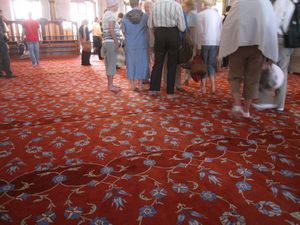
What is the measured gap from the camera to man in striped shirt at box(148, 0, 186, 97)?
3.40 m

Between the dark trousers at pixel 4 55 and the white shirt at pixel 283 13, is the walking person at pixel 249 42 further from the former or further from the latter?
the dark trousers at pixel 4 55

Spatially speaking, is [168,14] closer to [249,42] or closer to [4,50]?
[249,42]

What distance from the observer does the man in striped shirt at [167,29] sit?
3.40 m

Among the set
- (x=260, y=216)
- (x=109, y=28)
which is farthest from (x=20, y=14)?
(x=260, y=216)

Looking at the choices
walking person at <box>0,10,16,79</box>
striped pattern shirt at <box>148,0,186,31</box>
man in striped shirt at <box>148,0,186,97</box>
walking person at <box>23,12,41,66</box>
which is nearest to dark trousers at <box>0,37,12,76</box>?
walking person at <box>0,10,16,79</box>

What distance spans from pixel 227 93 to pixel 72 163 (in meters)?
2.79

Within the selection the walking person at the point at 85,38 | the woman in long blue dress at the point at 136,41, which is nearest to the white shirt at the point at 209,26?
the woman in long blue dress at the point at 136,41

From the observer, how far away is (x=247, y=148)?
202cm

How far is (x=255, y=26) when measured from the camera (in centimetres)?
242

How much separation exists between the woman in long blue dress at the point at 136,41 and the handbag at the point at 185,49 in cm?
58

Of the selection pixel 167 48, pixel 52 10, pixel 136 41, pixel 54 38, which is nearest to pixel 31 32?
pixel 136 41

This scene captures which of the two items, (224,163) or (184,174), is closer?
(184,174)

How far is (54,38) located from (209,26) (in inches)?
429

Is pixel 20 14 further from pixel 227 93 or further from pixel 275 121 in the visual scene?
pixel 275 121
